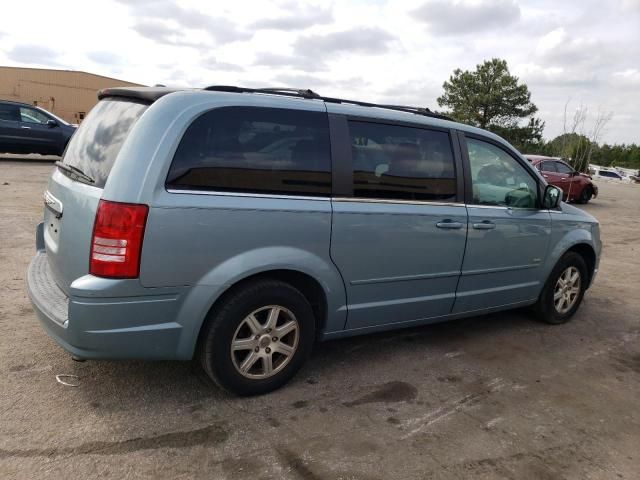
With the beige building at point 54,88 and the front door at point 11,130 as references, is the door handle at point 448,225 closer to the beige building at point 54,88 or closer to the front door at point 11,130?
the front door at point 11,130

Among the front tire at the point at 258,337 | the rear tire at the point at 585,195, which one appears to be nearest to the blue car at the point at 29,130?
the front tire at the point at 258,337

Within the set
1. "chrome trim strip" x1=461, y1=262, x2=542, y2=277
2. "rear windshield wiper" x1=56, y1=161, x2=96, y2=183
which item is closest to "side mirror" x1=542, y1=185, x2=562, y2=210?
"chrome trim strip" x1=461, y1=262, x2=542, y2=277

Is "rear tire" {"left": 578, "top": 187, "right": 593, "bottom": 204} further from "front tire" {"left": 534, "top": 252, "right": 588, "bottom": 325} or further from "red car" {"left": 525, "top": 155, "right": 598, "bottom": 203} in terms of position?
"front tire" {"left": 534, "top": 252, "right": 588, "bottom": 325}

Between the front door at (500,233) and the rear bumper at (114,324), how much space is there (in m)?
2.25

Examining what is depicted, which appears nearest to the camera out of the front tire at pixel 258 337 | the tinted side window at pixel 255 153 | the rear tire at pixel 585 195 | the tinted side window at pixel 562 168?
the tinted side window at pixel 255 153

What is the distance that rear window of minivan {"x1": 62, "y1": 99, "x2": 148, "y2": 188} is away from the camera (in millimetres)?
2980

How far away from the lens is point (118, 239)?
272cm

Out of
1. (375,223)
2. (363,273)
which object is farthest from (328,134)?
(363,273)

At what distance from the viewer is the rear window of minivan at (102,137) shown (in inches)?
117

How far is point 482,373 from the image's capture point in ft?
12.9

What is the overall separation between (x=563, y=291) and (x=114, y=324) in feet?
13.3

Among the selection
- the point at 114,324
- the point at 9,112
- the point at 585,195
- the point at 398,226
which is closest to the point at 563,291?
the point at 398,226

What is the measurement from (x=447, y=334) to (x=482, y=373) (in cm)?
76

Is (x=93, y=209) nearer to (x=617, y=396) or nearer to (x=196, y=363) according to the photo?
(x=196, y=363)
